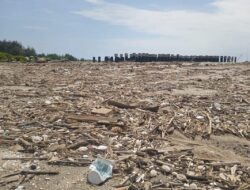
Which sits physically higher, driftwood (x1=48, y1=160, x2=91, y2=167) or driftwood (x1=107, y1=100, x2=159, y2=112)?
driftwood (x1=107, y1=100, x2=159, y2=112)

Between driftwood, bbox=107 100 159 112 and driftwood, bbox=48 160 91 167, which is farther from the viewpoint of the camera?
driftwood, bbox=107 100 159 112

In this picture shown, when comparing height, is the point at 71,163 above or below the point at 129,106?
below

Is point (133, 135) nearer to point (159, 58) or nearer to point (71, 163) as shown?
point (71, 163)

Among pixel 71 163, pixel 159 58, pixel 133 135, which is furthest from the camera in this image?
pixel 159 58

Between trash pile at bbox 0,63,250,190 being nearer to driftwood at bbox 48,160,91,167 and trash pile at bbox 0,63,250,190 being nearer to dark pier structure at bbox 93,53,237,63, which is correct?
driftwood at bbox 48,160,91,167

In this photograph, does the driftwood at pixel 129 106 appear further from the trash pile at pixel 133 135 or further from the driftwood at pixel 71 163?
the driftwood at pixel 71 163

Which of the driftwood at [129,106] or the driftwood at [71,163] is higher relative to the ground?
the driftwood at [129,106]

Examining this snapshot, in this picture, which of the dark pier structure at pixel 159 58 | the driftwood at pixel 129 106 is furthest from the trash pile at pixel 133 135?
the dark pier structure at pixel 159 58

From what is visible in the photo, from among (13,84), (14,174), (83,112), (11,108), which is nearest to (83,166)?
(14,174)

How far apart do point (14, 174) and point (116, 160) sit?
1.35 metres

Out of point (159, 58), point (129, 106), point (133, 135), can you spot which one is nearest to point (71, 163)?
point (133, 135)

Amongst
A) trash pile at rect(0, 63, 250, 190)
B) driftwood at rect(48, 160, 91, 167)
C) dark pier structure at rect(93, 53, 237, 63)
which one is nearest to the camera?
trash pile at rect(0, 63, 250, 190)

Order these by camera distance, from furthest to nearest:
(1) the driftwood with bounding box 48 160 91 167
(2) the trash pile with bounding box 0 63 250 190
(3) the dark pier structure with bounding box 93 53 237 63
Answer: (3) the dark pier structure with bounding box 93 53 237 63 → (1) the driftwood with bounding box 48 160 91 167 → (2) the trash pile with bounding box 0 63 250 190

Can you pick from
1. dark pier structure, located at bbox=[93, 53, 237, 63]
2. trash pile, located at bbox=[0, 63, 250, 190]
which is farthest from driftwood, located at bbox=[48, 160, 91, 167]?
dark pier structure, located at bbox=[93, 53, 237, 63]
